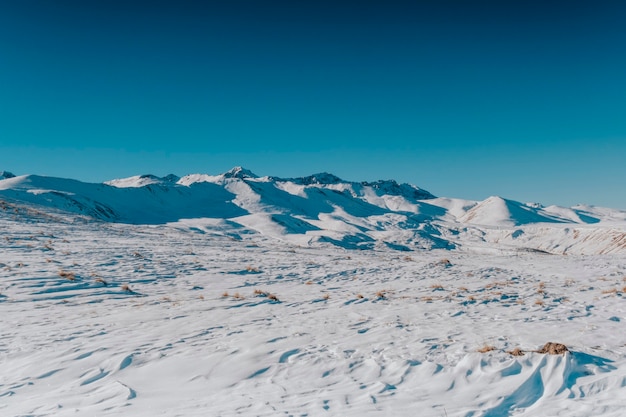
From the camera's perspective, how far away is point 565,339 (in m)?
9.48

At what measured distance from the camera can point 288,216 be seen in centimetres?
11544

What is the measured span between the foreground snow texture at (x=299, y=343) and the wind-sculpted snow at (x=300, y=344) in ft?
0.14

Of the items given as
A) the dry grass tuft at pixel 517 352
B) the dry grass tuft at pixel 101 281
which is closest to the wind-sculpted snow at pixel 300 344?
the dry grass tuft at pixel 517 352

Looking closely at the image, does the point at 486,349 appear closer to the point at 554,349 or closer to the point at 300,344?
the point at 554,349

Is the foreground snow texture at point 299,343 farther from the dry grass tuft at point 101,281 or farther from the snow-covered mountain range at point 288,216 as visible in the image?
the snow-covered mountain range at point 288,216

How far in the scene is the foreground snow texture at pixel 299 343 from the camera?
6508mm

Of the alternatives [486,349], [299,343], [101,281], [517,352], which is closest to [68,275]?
[101,281]

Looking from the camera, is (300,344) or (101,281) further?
(101,281)

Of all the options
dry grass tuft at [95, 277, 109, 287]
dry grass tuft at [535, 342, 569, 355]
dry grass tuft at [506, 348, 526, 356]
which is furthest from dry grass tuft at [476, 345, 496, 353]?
dry grass tuft at [95, 277, 109, 287]

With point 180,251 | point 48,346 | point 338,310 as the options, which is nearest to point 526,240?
point 180,251

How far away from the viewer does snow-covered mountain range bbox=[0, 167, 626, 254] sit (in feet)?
261

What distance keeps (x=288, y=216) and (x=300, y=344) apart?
106 meters

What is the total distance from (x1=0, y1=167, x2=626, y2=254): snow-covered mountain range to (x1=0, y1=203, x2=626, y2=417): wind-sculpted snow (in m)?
51.2

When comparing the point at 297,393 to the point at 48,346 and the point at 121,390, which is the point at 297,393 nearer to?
the point at 121,390
